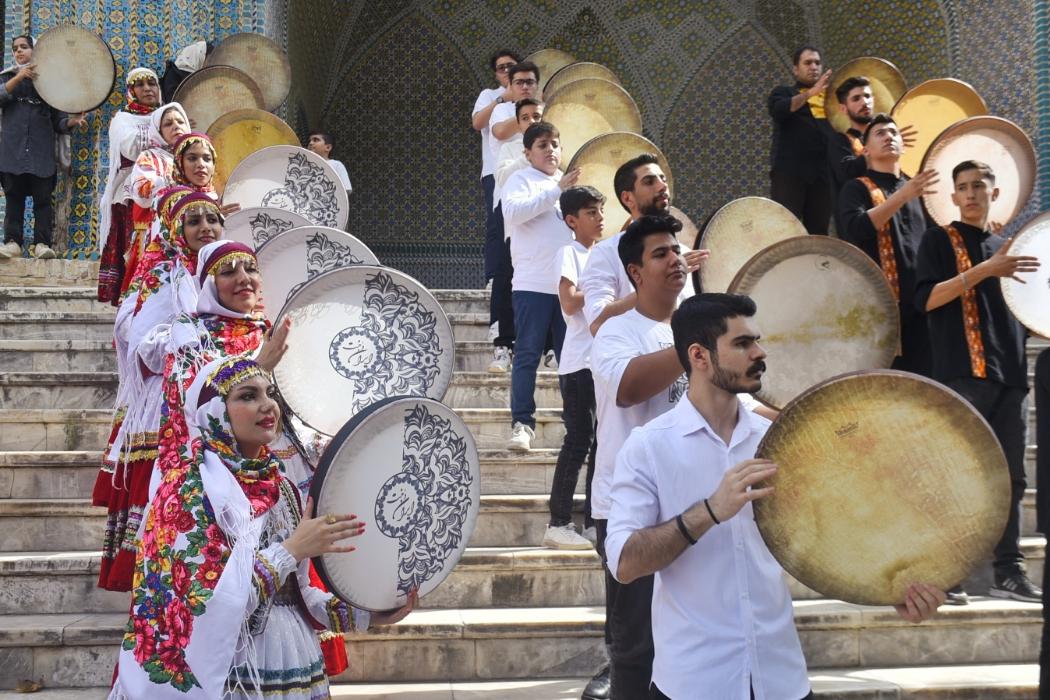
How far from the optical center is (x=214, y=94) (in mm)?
8195

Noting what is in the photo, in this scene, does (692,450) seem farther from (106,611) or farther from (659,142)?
(659,142)

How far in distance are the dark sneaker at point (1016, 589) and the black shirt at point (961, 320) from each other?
0.80 m

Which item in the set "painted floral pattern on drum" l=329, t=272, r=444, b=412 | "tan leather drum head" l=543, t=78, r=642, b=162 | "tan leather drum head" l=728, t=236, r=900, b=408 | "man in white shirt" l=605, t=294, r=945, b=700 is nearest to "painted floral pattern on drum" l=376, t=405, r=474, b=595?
"man in white shirt" l=605, t=294, r=945, b=700

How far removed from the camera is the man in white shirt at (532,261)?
17.9 feet

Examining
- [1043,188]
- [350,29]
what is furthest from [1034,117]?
[350,29]

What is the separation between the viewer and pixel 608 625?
11.2ft

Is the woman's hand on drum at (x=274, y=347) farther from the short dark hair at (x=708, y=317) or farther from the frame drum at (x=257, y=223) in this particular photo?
the frame drum at (x=257, y=223)

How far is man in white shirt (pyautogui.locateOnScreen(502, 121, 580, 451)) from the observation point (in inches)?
215

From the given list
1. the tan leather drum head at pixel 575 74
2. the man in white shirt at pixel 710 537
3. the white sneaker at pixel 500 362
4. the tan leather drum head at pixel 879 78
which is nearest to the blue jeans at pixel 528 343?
the white sneaker at pixel 500 362

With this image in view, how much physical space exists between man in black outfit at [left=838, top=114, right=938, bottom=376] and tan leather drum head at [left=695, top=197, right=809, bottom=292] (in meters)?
0.43

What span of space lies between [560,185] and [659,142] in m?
8.70

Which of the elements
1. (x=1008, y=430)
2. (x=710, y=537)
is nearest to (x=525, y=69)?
(x=1008, y=430)

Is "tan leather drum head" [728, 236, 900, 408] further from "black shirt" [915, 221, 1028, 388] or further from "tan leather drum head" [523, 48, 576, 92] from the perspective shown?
"tan leather drum head" [523, 48, 576, 92]

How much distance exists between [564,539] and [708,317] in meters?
2.35
